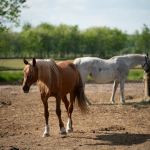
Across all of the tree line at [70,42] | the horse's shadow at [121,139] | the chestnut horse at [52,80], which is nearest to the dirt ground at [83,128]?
the horse's shadow at [121,139]

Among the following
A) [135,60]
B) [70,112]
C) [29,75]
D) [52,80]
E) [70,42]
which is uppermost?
[70,42]

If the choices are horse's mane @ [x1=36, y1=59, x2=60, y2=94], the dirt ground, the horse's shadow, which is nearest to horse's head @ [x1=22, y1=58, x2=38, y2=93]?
horse's mane @ [x1=36, y1=59, x2=60, y2=94]

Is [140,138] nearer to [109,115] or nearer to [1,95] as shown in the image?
[109,115]

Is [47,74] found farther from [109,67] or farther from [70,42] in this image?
[70,42]

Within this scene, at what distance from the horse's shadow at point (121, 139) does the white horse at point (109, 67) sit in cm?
369

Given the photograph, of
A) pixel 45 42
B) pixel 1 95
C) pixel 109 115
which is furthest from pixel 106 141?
pixel 45 42

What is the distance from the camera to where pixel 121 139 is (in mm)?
3746

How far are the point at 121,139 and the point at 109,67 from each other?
167 inches

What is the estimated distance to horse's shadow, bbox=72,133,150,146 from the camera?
3.58 metres

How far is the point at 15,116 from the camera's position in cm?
568

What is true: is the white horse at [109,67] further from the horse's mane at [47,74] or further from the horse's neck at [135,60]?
the horse's mane at [47,74]

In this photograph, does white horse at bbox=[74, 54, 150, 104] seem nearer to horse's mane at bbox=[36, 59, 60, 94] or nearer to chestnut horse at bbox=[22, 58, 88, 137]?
chestnut horse at bbox=[22, 58, 88, 137]

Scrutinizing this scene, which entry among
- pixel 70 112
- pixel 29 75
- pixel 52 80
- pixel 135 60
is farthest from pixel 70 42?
pixel 29 75

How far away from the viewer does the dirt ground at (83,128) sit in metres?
3.44
